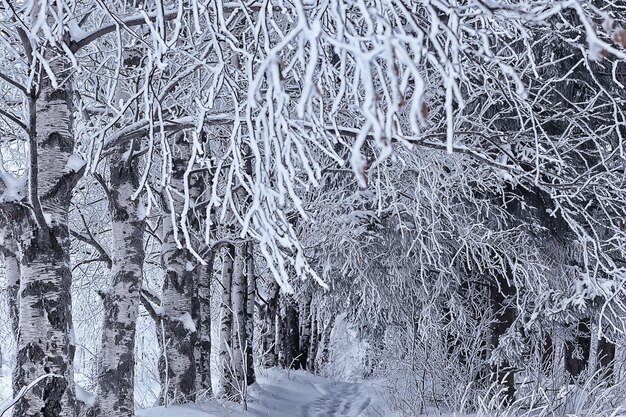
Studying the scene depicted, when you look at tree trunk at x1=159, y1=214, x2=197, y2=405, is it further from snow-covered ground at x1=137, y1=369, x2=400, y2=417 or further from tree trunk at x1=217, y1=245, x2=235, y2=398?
tree trunk at x1=217, y1=245, x2=235, y2=398

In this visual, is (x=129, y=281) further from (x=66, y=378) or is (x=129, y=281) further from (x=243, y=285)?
(x=243, y=285)

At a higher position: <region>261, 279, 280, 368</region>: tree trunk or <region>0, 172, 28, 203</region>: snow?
<region>0, 172, 28, 203</region>: snow

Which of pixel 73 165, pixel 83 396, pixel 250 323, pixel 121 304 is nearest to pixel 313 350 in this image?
pixel 250 323

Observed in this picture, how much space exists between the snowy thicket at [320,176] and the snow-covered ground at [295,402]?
348 mm

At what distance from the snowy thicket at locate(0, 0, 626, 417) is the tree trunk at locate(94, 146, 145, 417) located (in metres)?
0.02

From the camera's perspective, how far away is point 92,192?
484 inches

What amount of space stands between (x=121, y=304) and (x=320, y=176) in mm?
4520

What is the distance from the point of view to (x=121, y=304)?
643 centimetres

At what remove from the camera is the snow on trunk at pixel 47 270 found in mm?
4410

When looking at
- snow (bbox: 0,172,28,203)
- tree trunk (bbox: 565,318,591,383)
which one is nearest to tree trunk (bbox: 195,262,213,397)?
snow (bbox: 0,172,28,203)

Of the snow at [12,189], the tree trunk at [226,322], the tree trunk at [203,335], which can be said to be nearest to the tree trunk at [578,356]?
the tree trunk at [226,322]

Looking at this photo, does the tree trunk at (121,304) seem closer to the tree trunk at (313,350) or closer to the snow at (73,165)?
the snow at (73,165)

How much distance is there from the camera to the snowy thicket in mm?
2246

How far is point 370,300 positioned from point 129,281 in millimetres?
5188
